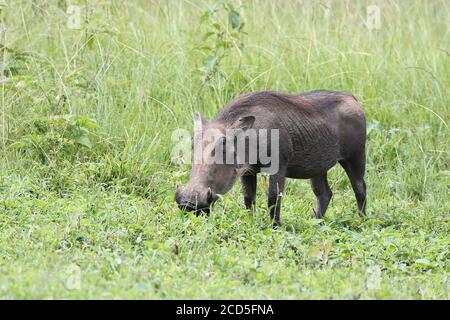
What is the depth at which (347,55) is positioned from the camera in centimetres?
880

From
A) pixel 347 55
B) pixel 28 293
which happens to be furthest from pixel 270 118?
pixel 347 55

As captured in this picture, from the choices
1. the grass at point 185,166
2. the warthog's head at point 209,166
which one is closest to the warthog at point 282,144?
the warthog's head at point 209,166

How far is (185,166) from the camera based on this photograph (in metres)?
7.18

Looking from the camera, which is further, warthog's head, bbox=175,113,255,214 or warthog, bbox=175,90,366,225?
warthog, bbox=175,90,366,225

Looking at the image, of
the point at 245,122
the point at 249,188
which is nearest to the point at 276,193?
the point at 249,188

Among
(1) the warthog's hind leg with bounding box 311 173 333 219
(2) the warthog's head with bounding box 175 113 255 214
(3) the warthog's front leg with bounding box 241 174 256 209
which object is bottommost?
(1) the warthog's hind leg with bounding box 311 173 333 219

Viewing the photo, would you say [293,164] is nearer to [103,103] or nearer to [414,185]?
[414,185]

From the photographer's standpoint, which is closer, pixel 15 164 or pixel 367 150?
pixel 15 164

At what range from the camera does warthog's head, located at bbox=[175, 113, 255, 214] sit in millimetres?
5543

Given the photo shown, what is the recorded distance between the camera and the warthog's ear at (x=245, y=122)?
5.84 meters

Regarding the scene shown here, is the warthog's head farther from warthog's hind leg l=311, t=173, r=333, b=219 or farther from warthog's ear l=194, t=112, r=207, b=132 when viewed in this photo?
warthog's hind leg l=311, t=173, r=333, b=219

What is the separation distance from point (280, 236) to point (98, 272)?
1.37 m

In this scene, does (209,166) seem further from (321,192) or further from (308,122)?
(321,192)

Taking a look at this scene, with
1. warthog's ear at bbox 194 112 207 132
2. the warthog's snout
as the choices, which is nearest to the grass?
the warthog's snout
